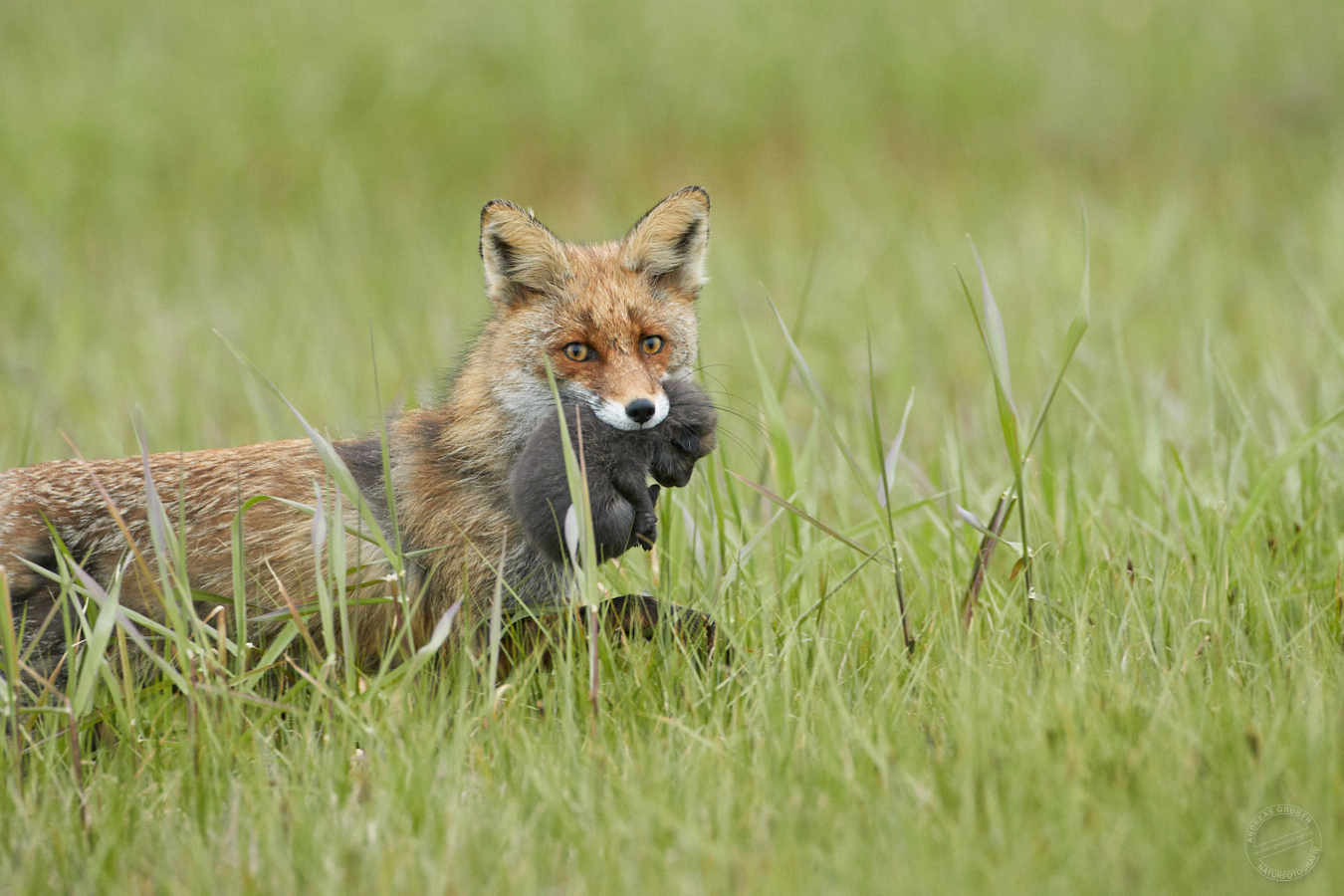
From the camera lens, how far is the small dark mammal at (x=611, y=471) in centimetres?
340

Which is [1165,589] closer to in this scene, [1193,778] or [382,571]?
[1193,778]

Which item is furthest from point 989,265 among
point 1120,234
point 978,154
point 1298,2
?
point 1298,2

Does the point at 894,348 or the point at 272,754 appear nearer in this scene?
the point at 272,754

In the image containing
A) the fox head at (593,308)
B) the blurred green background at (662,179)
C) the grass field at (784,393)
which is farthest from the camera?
the blurred green background at (662,179)

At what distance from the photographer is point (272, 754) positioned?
10.3 ft

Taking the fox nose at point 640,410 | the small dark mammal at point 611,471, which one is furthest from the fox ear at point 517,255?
the fox nose at point 640,410

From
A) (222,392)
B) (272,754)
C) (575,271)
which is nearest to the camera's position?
(272,754)

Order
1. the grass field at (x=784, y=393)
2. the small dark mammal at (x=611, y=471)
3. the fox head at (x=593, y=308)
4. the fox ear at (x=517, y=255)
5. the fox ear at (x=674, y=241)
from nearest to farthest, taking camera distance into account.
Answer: the grass field at (x=784, y=393) < the small dark mammal at (x=611, y=471) < the fox head at (x=593, y=308) < the fox ear at (x=517, y=255) < the fox ear at (x=674, y=241)

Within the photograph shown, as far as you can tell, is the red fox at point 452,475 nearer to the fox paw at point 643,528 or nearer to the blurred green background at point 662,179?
the fox paw at point 643,528

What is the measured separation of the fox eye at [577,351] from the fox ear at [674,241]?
0.53m

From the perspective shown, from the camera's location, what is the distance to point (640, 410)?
11.4 ft

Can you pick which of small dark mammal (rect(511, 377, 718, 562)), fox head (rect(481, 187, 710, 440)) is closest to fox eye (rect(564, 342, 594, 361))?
fox head (rect(481, 187, 710, 440))

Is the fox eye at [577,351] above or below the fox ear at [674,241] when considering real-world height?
below

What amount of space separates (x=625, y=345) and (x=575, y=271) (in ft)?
1.48
